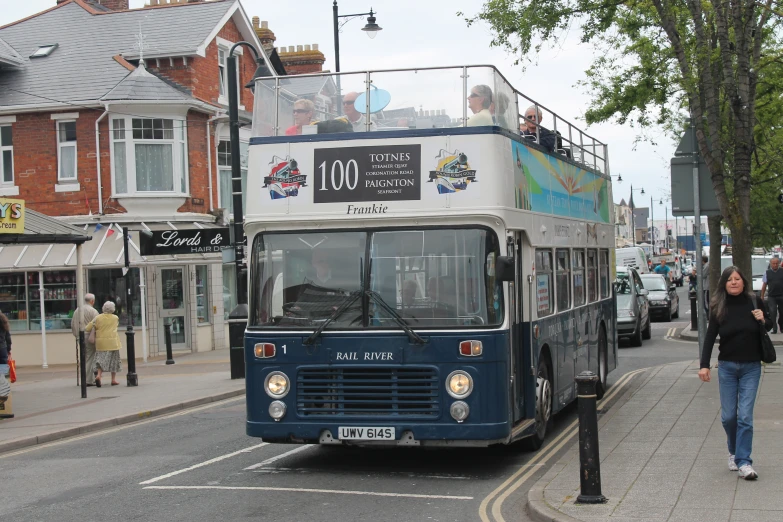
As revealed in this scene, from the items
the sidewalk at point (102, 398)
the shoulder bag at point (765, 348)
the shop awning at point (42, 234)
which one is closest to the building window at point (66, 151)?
the sidewalk at point (102, 398)

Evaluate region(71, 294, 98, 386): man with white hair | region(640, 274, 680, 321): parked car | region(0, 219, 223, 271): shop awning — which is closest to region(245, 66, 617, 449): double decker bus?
region(71, 294, 98, 386): man with white hair

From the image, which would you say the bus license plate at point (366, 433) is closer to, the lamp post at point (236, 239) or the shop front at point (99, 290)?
the lamp post at point (236, 239)

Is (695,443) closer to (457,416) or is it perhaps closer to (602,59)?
(457,416)

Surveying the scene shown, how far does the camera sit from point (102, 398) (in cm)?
1845

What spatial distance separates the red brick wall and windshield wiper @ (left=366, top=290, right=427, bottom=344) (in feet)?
69.0

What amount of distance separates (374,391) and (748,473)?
3.29 meters

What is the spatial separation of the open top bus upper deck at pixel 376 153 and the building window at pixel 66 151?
20.4 m

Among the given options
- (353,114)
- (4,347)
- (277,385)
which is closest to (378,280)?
(277,385)

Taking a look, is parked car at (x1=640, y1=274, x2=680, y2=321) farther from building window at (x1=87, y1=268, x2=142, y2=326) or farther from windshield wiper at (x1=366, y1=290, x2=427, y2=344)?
windshield wiper at (x1=366, y1=290, x2=427, y2=344)

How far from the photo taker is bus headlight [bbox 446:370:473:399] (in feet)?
31.1

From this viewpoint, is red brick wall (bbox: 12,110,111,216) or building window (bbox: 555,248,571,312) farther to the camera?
red brick wall (bbox: 12,110,111,216)

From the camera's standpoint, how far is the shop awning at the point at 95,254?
28188 mm

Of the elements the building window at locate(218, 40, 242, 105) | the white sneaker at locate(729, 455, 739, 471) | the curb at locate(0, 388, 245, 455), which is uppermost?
the building window at locate(218, 40, 242, 105)

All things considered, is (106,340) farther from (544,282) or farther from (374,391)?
(374,391)
